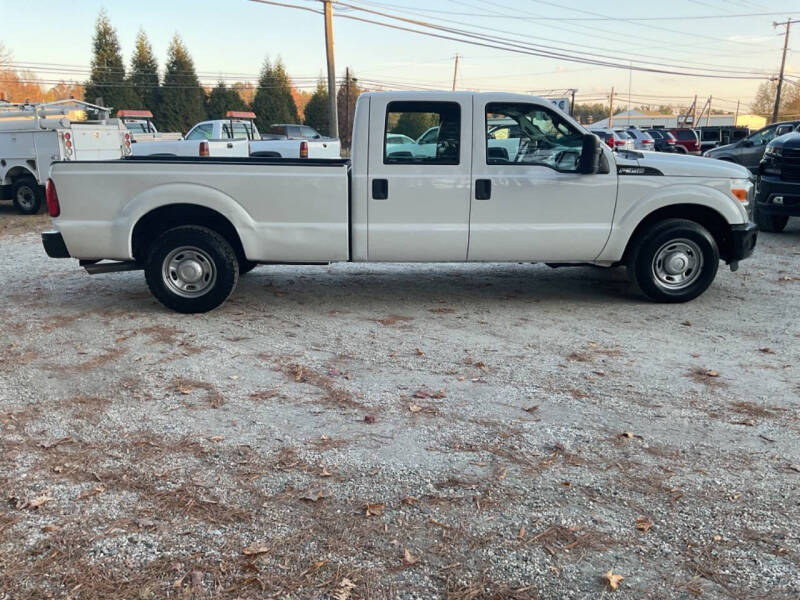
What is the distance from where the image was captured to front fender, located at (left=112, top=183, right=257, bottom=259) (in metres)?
6.21

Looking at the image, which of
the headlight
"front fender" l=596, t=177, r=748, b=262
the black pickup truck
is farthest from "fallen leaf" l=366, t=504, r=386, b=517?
the black pickup truck

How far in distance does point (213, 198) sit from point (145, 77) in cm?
5003

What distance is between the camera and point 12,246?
10695 mm

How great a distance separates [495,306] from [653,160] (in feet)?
6.88

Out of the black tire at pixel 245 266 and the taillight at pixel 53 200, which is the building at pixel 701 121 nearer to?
the black tire at pixel 245 266

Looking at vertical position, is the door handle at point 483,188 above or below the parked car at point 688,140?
below

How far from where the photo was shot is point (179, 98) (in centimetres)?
5000

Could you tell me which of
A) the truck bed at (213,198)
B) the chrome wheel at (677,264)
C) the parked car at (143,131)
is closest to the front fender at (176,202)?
the truck bed at (213,198)

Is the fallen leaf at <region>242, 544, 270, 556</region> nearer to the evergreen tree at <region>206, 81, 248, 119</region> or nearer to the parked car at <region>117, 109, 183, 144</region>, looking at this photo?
the parked car at <region>117, 109, 183, 144</region>

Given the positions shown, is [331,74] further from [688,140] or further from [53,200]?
[53,200]

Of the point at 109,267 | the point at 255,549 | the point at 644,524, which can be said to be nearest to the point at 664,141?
the point at 109,267

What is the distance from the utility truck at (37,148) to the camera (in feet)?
47.0

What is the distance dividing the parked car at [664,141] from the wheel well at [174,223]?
2906 centimetres

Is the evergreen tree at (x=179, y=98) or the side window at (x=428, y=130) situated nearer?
the side window at (x=428, y=130)
